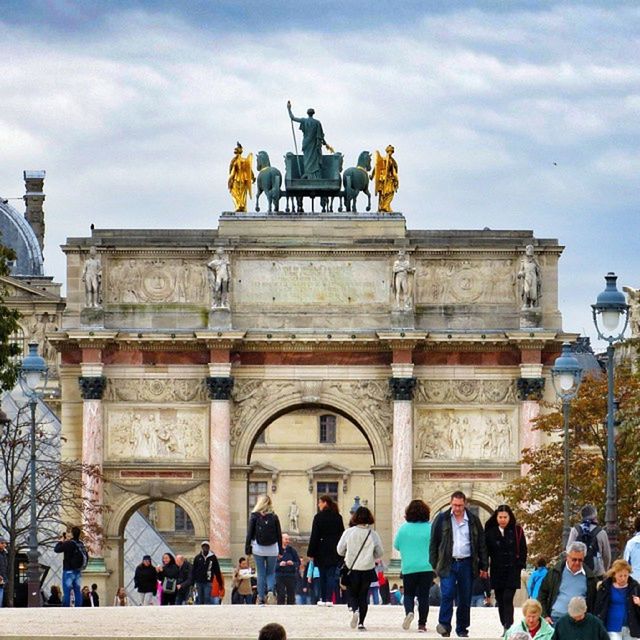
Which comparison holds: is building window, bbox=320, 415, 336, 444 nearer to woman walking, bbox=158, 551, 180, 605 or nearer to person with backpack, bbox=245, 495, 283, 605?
woman walking, bbox=158, 551, 180, 605

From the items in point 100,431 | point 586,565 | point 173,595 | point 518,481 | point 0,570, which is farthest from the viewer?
point 100,431

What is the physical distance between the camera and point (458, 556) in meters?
35.1

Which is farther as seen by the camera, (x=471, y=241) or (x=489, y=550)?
(x=471, y=241)

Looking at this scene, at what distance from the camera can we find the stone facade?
7262cm

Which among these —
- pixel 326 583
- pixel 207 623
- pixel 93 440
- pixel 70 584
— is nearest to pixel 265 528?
pixel 326 583

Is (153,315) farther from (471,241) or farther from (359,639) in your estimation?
(359,639)

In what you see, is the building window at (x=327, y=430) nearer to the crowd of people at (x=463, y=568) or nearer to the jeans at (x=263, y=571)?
the crowd of people at (x=463, y=568)

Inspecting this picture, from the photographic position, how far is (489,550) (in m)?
35.8

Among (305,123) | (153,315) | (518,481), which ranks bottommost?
(518,481)

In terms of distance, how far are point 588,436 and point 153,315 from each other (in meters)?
13.7

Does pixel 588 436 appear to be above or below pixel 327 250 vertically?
below

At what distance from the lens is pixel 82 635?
3447cm

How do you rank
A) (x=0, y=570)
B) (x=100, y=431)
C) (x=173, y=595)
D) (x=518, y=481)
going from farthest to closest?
(x=100, y=431) → (x=518, y=481) → (x=173, y=595) → (x=0, y=570)

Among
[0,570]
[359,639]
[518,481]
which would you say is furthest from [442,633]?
[518,481]
